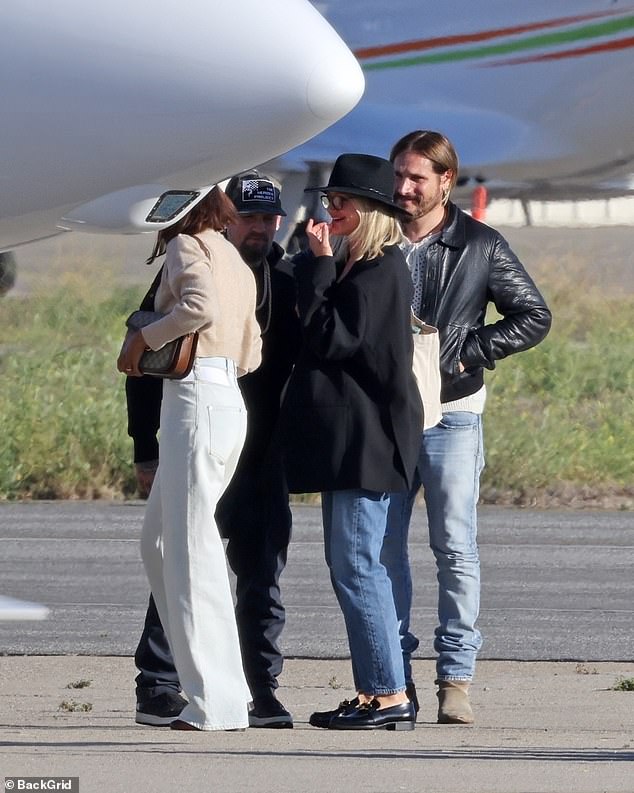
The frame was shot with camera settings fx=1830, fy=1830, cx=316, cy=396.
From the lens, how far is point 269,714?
5.68 meters

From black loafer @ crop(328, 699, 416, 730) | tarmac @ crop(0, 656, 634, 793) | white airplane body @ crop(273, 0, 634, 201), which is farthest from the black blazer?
white airplane body @ crop(273, 0, 634, 201)

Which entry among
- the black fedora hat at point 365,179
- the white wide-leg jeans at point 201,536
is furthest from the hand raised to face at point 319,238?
the white wide-leg jeans at point 201,536

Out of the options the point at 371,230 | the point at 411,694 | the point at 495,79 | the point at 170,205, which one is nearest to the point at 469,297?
the point at 371,230

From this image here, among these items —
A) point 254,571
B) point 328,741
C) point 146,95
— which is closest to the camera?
point 146,95

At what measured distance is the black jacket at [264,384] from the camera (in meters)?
5.65

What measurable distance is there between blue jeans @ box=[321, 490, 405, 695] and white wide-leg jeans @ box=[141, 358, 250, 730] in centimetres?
38

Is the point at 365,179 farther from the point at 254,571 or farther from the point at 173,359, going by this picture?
the point at 254,571

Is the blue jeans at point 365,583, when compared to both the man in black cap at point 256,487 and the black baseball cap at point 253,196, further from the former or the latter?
the black baseball cap at point 253,196

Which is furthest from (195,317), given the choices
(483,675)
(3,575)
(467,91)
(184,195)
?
(467,91)

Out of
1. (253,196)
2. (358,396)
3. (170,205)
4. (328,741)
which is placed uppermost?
(253,196)

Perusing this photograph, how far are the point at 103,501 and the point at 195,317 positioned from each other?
337 inches

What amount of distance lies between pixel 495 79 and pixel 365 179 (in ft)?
77.4

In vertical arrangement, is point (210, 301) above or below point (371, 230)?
below

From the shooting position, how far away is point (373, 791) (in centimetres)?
446
